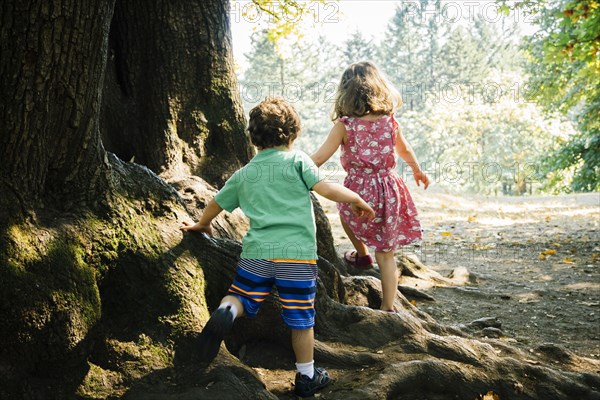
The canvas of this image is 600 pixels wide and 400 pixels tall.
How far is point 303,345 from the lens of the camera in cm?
337

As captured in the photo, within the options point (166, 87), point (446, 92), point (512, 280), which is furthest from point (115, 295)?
point (446, 92)

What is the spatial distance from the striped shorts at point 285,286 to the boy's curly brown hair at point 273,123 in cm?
71

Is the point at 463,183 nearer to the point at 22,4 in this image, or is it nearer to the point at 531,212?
the point at 531,212

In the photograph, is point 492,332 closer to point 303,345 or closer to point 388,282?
point 388,282

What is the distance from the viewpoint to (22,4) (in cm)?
278

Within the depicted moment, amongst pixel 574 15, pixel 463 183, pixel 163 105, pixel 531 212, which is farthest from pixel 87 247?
pixel 463 183

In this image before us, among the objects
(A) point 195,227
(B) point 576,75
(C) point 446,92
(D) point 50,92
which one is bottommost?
(A) point 195,227

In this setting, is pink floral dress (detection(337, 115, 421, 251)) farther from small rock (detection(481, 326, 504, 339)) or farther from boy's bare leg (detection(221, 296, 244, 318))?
boy's bare leg (detection(221, 296, 244, 318))

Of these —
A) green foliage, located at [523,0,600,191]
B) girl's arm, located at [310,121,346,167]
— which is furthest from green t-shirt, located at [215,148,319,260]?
green foliage, located at [523,0,600,191]

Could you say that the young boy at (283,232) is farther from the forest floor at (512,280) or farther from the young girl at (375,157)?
the young girl at (375,157)

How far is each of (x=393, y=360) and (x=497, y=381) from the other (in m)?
0.63

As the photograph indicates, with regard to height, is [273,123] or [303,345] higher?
[273,123]

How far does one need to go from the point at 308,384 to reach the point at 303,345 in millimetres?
212

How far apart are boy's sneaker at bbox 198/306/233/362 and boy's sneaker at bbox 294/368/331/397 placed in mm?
515
